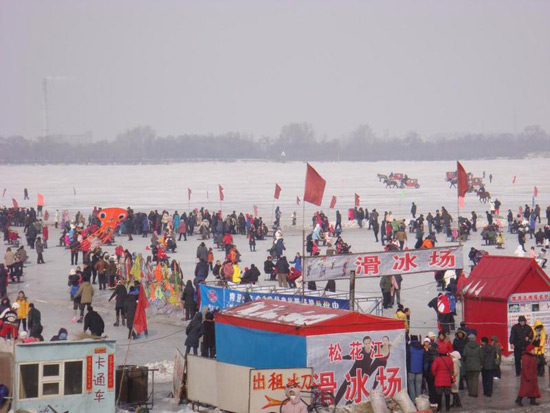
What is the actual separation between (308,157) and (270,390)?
176250 millimetres

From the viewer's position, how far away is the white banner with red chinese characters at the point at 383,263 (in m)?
13.5

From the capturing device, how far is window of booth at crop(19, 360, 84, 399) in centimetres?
1017

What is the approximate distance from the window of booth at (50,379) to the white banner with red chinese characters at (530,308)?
6.35 meters

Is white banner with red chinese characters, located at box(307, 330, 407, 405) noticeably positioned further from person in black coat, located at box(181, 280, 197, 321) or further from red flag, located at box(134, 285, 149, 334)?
person in black coat, located at box(181, 280, 197, 321)

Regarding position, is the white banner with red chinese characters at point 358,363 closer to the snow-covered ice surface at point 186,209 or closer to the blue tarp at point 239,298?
the snow-covered ice surface at point 186,209

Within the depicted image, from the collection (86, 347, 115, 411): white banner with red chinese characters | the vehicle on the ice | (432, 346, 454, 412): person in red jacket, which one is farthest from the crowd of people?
the vehicle on the ice

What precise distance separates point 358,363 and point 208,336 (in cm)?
260

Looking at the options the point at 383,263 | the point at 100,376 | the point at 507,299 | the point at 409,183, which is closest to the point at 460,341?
the point at 507,299

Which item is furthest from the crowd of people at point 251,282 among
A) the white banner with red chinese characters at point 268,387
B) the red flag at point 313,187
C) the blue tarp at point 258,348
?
the red flag at point 313,187

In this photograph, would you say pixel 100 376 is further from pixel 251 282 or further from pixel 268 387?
pixel 251 282

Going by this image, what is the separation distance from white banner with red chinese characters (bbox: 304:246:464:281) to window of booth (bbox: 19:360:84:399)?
156 inches

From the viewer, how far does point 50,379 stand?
33.7 ft

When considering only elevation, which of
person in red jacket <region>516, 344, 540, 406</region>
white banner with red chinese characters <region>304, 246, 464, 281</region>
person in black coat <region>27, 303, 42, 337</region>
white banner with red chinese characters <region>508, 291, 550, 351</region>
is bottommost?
person in red jacket <region>516, 344, 540, 406</region>

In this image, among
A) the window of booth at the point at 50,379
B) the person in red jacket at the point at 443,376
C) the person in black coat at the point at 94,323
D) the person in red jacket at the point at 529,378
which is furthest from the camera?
the person in black coat at the point at 94,323
